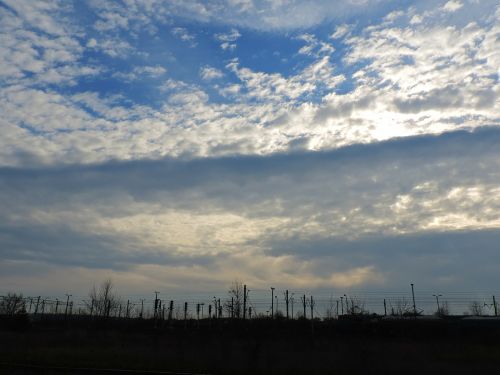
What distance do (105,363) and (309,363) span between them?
1119 cm

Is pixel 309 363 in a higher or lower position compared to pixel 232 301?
lower

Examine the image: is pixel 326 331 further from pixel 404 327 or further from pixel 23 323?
pixel 23 323

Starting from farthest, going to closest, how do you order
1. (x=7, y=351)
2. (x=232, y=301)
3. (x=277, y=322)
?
1. (x=232, y=301)
2. (x=277, y=322)
3. (x=7, y=351)

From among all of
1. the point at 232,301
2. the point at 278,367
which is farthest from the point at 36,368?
the point at 232,301

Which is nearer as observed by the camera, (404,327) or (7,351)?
(7,351)

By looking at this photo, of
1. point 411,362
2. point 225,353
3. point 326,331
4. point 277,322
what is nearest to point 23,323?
point 277,322

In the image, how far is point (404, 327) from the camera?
50.7 meters

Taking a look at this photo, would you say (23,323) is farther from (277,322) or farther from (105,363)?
(105,363)

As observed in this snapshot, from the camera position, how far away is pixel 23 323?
56125 mm

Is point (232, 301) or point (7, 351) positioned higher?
point (232, 301)

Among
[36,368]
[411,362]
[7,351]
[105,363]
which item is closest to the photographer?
[36,368]

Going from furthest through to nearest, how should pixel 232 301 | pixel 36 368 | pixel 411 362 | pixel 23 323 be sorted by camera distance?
1. pixel 232 301
2. pixel 23 323
3. pixel 411 362
4. pixel 36 368

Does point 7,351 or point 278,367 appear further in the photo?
point 7,351

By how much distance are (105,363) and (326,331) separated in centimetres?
3334
